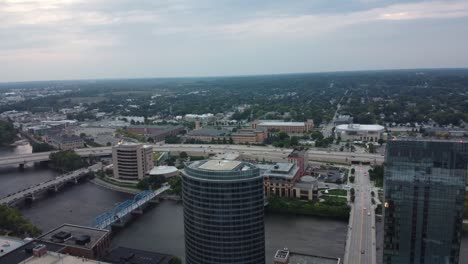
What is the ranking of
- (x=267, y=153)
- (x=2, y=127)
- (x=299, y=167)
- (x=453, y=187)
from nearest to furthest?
(x=453, y=187) → (x=299, y=167) → (x=267, y=153) → (x=2, y=127)

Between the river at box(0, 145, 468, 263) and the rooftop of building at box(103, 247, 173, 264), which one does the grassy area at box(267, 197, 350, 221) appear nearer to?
the river at box(0, 145, 468, 263)

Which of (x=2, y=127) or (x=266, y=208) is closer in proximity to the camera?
(x=266, y=208)

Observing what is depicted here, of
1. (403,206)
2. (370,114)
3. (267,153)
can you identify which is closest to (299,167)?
(267,153)

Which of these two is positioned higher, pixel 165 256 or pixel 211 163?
pixel 211 163

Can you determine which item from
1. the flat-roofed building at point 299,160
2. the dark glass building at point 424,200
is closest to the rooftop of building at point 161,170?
the flat-roofed building at point 299,160

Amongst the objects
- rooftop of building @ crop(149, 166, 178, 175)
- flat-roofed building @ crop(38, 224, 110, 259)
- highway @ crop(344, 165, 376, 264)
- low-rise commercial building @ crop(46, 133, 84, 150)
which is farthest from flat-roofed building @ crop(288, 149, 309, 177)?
low-rise commercial building @ crop(46, 133, 84, 150)

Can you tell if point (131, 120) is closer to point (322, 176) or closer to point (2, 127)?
point (2, 127)

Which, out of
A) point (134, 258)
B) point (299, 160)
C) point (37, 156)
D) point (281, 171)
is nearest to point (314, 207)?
point (281, 171)

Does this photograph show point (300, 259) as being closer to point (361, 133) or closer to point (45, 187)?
point (45, 187)
